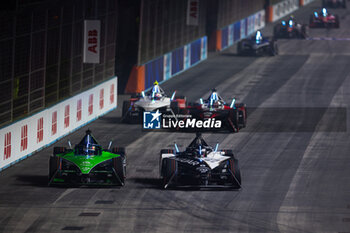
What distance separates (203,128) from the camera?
3559 centimetres

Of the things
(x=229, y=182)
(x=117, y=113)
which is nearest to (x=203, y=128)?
(x=117, y=113)

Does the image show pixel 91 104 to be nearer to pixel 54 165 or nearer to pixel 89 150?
pixel 89 150

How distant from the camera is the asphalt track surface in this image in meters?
21.7

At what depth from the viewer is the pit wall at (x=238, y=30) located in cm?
7012

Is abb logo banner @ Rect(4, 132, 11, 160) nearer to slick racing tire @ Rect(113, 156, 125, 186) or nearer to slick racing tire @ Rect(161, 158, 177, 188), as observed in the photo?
slick racing tire @ Rect(113, 156, 125, 186)

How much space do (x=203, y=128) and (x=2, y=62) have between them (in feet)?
29.3

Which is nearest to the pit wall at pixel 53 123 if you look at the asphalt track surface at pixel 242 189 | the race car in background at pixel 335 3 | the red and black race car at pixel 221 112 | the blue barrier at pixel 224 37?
the asphalt track surface at pixel 242 189

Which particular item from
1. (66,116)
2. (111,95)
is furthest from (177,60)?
(66,116)

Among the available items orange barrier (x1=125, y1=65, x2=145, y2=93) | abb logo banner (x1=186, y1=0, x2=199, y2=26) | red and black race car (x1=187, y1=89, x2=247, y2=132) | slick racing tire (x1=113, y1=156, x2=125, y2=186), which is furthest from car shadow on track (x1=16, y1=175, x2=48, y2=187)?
abb logo banner (x1=186, y1=0, x2=199, y2=26)

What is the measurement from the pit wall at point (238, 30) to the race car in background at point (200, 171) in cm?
4409

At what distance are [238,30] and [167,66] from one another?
22492mm

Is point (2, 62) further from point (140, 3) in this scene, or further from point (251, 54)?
point (251, 54)

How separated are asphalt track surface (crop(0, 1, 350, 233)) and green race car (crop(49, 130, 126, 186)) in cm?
31

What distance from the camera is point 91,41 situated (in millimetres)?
38656
